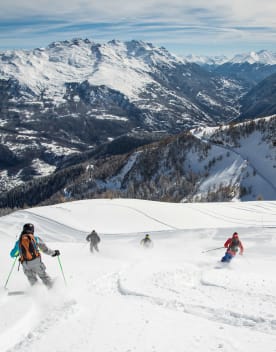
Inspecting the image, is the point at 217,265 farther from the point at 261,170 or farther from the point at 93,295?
the point at 261,170

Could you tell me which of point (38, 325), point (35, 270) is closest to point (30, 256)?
point (35, 270)

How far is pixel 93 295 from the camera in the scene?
1341 centimetres

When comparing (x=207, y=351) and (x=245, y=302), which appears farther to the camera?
(x=245, y=302)

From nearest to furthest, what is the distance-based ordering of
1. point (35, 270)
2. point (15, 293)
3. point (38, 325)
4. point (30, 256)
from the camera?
point (38, 325), point (15, 293), point (30, 256), point (35, 270)

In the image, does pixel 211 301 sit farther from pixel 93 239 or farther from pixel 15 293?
pixel 93 239

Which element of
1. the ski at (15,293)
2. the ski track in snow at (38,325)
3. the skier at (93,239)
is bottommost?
the ski track in snow at (38,325)

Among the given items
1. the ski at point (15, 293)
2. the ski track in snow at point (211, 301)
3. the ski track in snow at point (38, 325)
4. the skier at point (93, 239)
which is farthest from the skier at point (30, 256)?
the skier at point (93, 239)

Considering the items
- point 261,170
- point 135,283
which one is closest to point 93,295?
point 135,283

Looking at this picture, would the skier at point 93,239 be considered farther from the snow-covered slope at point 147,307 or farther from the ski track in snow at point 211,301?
the ski track in snow at point 211,301

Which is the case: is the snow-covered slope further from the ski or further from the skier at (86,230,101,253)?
the skier at (86,230,101,253)

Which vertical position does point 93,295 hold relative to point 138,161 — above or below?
below

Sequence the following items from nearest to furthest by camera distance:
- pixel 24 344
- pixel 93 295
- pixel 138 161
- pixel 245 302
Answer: pixel 24 344, pixel 245 302, pixel 93 295, pixel 138 161

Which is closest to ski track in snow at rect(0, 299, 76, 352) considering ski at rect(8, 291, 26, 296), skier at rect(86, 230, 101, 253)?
ski at rect(8, 291, 26, 296)

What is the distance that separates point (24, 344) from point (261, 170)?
92526 mm
